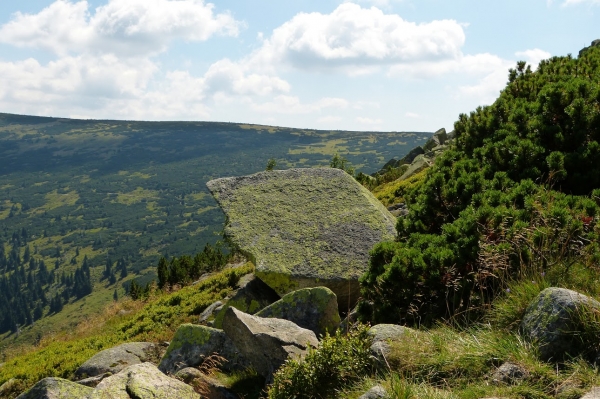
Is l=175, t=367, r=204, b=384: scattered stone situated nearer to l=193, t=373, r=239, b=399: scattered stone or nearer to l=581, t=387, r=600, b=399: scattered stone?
l=193, t=373, r=239, b=399: scattered stone

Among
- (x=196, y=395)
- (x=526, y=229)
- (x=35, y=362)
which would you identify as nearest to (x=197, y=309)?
(x=35, y=362)

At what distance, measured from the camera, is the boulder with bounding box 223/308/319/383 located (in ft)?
30.9

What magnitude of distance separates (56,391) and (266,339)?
3.96m

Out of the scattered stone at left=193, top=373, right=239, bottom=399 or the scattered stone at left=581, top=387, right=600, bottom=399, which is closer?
the scattered stone at left=581, top=387, right=600, bottom=399

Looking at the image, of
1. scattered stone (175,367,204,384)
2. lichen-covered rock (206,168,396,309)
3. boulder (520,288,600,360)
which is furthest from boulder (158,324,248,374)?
boulder (520,288,600,360)

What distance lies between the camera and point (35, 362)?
69.3 ft

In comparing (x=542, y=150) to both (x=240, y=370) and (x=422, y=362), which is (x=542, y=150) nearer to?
(x=422, y=362)

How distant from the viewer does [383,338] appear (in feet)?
25.2

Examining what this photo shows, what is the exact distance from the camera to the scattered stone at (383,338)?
731 cm

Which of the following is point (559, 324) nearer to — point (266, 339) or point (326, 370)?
point (326, 370)

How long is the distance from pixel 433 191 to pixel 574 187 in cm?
309

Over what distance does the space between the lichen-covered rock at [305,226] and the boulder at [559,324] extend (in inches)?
343

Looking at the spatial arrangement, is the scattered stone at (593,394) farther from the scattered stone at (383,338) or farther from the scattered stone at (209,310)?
the scattered stone at (209,310)

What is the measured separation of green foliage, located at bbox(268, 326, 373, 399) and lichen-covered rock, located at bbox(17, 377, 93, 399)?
157 inches
